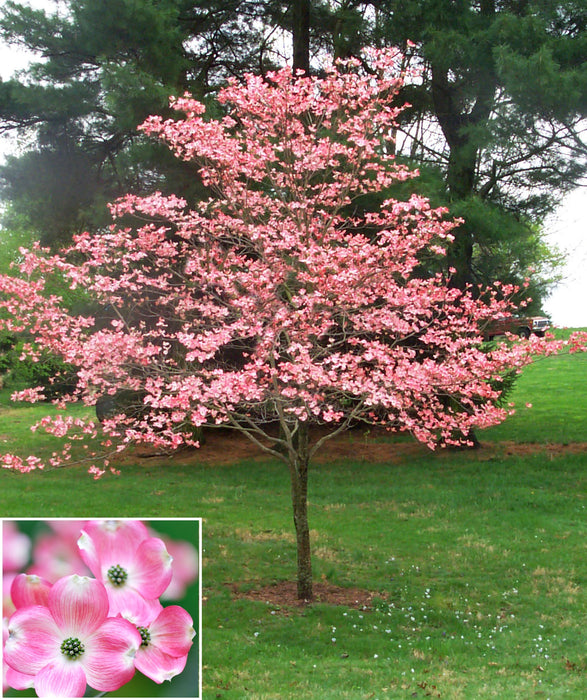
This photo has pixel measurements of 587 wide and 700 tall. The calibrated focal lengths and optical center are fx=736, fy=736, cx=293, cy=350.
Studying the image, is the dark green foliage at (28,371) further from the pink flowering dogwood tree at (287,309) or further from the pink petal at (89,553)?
the pink petal at (89,553)

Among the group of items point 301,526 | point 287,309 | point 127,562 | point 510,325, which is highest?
point 510,325

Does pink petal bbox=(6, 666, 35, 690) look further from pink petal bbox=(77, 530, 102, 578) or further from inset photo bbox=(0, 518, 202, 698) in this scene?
pink petal bbox=(77, 530, 102, 578)

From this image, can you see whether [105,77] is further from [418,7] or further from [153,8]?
[418,7]

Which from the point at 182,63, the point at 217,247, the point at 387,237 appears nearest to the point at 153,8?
the point at 182,63

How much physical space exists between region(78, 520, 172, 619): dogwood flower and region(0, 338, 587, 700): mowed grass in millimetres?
3342

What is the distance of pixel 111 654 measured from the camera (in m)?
1.80

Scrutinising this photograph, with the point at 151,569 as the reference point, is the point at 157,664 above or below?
below

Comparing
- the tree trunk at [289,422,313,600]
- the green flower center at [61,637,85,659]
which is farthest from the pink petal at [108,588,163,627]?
the tree trunk at [289,422,313,600]

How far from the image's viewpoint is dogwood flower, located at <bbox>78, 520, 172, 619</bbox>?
72.9 inches

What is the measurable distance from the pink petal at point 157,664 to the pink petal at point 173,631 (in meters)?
0.01

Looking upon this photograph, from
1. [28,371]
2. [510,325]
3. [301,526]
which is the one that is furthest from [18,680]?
[28,371]

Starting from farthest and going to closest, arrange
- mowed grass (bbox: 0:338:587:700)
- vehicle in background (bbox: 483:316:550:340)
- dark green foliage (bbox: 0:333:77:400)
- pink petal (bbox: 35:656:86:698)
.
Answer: dark green foliage (bbox: 0:333:77:400) → vehicle in background (bbox: 483:316:550:340) → mowed grass (bbox: 0:338:587:700) → pink petal (bbox: 35:656:86:698)

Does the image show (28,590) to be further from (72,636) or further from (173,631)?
(173,631)

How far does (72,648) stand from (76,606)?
0.10m
